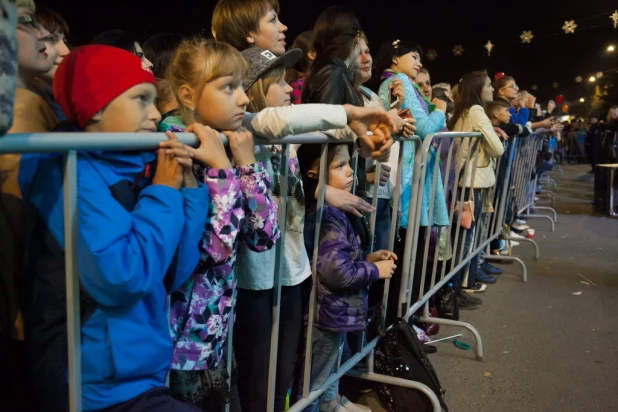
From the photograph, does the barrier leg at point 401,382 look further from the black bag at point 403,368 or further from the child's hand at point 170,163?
the child's hand at point 170,163

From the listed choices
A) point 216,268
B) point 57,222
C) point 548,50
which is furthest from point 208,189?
point 548,50

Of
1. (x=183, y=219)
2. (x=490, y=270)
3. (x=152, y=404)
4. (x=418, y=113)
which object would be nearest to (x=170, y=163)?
(x=183, y=219)

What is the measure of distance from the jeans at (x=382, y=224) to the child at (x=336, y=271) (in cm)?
49

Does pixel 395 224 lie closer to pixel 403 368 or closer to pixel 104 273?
pixel 403 368

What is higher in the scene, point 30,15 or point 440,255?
point 30,15

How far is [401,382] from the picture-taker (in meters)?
3.13

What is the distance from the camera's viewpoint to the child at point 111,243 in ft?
4.42

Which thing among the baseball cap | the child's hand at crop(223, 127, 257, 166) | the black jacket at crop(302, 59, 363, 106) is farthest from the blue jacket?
the black jacket at crop(302, 59, 363, 106)

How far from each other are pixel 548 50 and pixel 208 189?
1942 centimetres

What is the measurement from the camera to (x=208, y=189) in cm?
163

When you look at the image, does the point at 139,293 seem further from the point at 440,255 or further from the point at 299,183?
the point at 440,255

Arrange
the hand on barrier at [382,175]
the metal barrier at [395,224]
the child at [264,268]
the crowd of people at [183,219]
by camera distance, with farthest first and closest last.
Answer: the hand on barrier at [382,175]
the child at [264,268]
the crowd of people at [183,219]
the metal barrier at [395,224]

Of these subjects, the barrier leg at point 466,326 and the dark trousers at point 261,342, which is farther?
the barrier leg at point 466,326

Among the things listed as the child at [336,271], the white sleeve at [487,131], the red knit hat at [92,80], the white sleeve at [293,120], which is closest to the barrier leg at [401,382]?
the child at [336,271]
